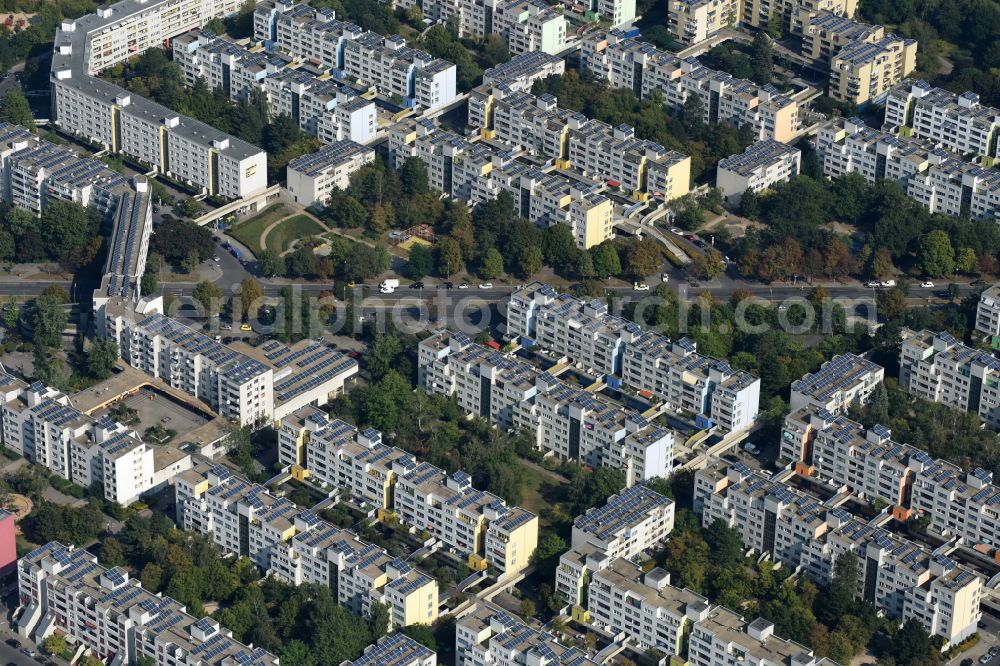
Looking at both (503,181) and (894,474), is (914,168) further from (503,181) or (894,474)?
(894,474)

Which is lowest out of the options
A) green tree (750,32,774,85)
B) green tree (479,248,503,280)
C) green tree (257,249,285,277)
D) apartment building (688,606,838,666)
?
green tree (257,249,285,277)

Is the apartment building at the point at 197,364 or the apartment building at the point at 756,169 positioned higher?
the apartment building at the point at 756,169

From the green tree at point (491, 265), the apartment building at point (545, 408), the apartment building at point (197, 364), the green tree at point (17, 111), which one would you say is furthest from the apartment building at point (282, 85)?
the apartment building at point (545, 408)

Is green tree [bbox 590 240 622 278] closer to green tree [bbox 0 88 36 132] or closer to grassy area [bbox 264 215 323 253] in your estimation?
grassy area [bbox 264 215 323 253]

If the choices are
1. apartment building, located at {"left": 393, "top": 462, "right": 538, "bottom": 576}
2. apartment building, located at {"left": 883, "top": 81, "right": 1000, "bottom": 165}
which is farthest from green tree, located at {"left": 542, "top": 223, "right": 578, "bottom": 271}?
Result: apartment building, located at {"left": 883, "top": 81, "right": 1000, "bottom": 165}

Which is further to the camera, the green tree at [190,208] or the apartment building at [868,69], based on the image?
the apartment building at [868,69]

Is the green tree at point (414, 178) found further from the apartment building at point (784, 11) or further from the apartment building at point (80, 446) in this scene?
the apartment building at point (784, 11)

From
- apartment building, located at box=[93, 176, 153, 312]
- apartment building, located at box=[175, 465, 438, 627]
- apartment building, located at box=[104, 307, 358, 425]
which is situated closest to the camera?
Result: apartment building, located at box=[175, 465, 438, 627]
